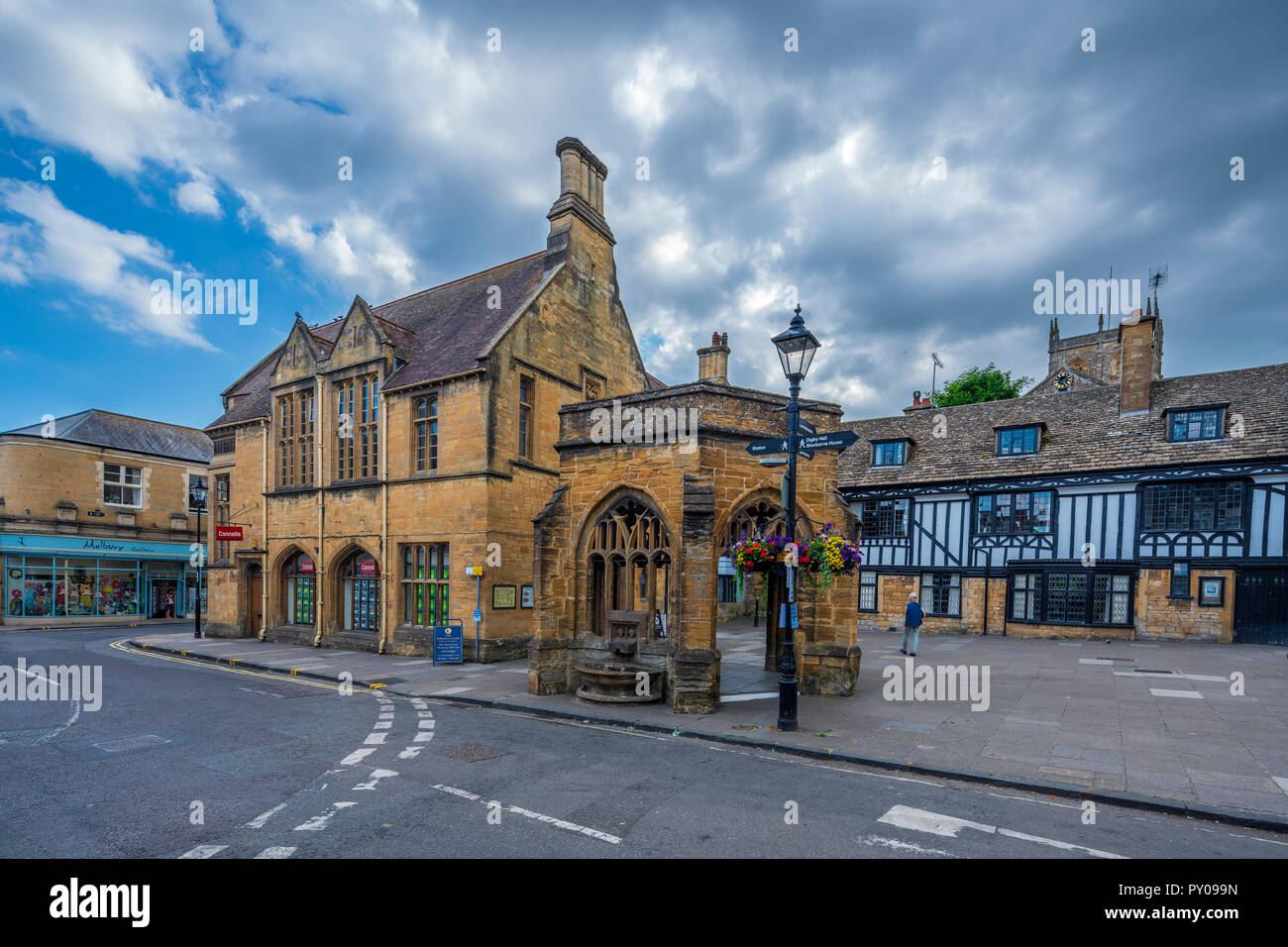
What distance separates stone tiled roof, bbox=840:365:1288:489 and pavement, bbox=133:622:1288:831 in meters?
6.82

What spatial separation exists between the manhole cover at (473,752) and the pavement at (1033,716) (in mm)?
2174

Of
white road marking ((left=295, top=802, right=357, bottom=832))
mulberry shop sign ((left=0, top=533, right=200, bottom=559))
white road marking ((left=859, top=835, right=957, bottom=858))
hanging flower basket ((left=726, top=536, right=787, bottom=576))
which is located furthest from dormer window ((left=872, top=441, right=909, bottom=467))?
mulberry shop sign ((left=0, top=533, right=200, bottom=559))

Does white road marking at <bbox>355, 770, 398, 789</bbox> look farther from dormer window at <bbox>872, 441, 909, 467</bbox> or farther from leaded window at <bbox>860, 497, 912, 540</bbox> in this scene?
dormer window at <bbox>872, 441, 909, 467</bbox>

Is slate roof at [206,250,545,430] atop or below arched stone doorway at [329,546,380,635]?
atop

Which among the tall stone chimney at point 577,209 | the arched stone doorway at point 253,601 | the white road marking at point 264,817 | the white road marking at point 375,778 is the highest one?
the tall stone chimney at point 577,209

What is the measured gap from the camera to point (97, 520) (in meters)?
31.2

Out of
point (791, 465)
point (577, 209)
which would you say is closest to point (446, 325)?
point (577, 209)

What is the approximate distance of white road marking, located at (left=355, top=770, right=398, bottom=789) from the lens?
23.7ft

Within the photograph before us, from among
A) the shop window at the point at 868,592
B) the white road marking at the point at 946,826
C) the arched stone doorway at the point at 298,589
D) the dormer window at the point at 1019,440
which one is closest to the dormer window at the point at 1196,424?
the dormer window at the point at 1019,440

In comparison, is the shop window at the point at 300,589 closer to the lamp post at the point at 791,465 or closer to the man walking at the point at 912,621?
the lamp post at the point at 791,465

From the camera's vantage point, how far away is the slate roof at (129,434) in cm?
3162
